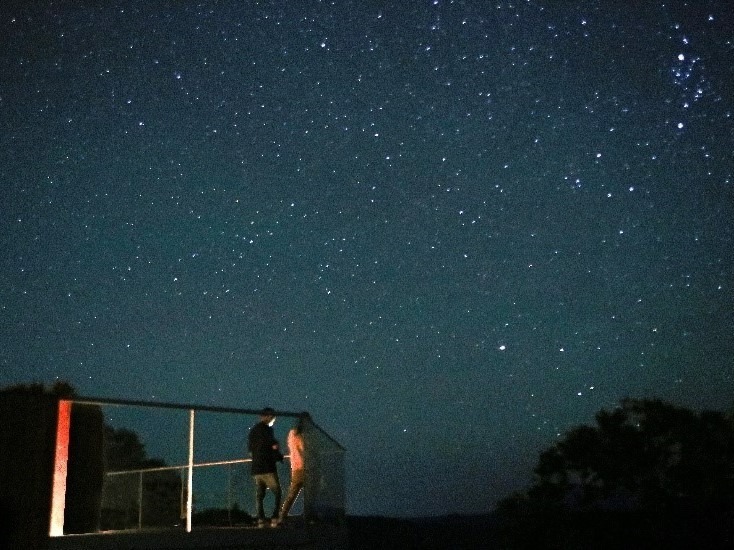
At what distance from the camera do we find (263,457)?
1243 centimetres

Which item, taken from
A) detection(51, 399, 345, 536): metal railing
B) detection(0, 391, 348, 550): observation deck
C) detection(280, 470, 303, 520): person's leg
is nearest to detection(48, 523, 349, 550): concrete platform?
detection(0, 391, 348, 550): observation deck

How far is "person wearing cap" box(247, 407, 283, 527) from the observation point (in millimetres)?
12406

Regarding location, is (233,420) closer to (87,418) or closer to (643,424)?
(87,418)

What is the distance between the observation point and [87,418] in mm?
10961

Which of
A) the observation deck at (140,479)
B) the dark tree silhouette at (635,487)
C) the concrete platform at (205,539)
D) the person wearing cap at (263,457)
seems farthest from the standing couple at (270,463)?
the dark tree silhouette at (635,487)

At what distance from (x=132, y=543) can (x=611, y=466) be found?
23583 millimetres

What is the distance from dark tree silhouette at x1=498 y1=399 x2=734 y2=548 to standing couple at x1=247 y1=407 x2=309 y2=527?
16.1m

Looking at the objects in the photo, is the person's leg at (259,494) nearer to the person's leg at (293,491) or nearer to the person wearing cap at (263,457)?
the person wearing cap at (263,457)

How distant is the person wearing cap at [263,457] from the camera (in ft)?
40.7

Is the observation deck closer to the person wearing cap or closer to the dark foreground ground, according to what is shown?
the person wearing cap

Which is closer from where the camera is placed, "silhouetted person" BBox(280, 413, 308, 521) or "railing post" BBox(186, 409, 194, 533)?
"railing post" BBox(186, 409, 194, 533)

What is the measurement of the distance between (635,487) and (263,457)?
21885 mm

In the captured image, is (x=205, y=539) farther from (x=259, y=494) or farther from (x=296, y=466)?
(x=296, y=466)

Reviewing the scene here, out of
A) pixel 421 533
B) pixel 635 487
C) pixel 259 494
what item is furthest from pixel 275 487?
pixel 421 533
